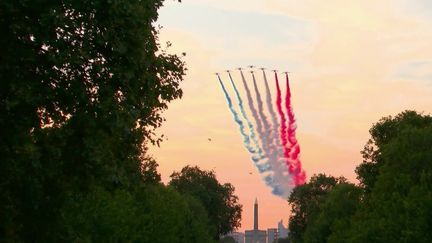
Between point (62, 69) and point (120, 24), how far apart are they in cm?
282

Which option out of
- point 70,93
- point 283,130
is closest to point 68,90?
point 70,93

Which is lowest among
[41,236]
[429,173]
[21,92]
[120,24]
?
[41,236]

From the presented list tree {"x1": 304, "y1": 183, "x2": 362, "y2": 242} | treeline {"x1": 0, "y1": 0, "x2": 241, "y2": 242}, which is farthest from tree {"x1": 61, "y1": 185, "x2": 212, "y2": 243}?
tree {"x1": 304, "y1": 183, "x2": 362, "y2": 242}

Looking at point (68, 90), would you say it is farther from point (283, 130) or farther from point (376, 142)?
point (283, 130)

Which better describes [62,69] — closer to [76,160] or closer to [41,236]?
[76,160]

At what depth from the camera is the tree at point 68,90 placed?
38.0 meters

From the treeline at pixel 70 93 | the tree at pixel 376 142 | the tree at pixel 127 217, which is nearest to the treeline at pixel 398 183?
the tree at pixel 376 142

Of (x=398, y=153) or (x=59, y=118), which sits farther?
(x=398, y=153)

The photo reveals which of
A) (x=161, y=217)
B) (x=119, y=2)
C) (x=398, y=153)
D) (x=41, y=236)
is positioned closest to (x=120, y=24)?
(x=119, y=2)

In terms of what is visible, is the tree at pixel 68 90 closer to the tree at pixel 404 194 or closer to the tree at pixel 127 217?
the tree at pixel 127 217

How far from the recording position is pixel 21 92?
3750 centimetres

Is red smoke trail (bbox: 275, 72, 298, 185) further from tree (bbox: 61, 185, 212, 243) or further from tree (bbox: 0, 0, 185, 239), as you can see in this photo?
tree (bbox: 0, 0, 185, 239)

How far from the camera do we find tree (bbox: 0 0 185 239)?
3800cm

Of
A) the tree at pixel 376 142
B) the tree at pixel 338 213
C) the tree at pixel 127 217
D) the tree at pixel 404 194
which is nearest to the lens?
the tree at pixel 127 217
